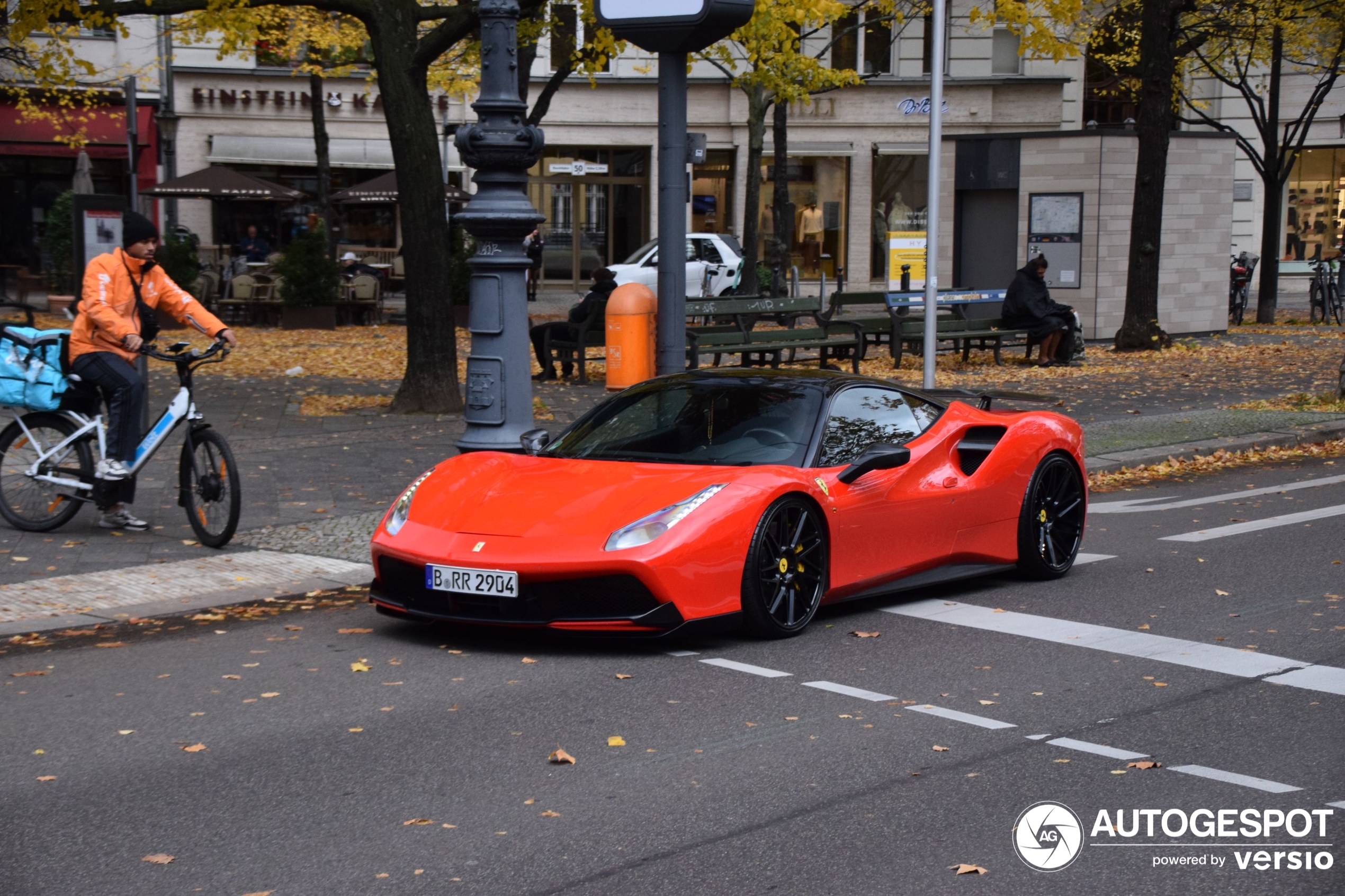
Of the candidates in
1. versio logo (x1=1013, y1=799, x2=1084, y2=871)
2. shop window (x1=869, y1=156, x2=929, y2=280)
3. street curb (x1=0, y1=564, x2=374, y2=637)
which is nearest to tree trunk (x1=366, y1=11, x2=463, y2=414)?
street curb (x1=0, y1=564, x2=374, y2=637)

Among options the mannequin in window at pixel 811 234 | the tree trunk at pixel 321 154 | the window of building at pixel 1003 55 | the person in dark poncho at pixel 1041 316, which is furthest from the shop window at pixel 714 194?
the person in dark poncho at pixel 1041 316

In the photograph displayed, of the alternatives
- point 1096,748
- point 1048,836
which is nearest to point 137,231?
point 1096,748

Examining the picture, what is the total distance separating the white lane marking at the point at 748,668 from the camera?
241 inches

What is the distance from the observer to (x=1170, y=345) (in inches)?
894

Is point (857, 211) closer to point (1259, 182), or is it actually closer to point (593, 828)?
point (1259, 182)

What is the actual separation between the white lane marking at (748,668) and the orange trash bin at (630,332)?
25.6 ft

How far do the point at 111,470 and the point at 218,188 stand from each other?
2266 cm

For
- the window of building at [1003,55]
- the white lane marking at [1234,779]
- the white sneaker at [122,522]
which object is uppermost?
the window of building at [1003,55]

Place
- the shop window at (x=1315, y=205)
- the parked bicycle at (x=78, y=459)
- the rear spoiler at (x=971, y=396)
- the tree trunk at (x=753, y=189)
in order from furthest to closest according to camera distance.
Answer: the shop window at (x=1315, y=205) → the tree trunk at (x=753, y=189) → the parked bicycle at (x=78, y=459) → the rear spoiler at (x=971, y=396)

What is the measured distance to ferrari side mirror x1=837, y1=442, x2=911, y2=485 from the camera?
7.07m

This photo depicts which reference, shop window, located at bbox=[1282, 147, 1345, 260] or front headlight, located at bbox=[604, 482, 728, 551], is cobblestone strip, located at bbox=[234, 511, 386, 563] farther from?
shop window, located at bbox=[1282, 147, 1345, 260]

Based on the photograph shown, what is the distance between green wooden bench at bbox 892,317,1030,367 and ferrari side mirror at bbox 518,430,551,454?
509 inches

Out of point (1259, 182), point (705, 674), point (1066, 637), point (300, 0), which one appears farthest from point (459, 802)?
point (1259, 182)

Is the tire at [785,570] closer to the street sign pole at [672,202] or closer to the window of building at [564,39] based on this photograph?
the street sign pole at [672,202]
